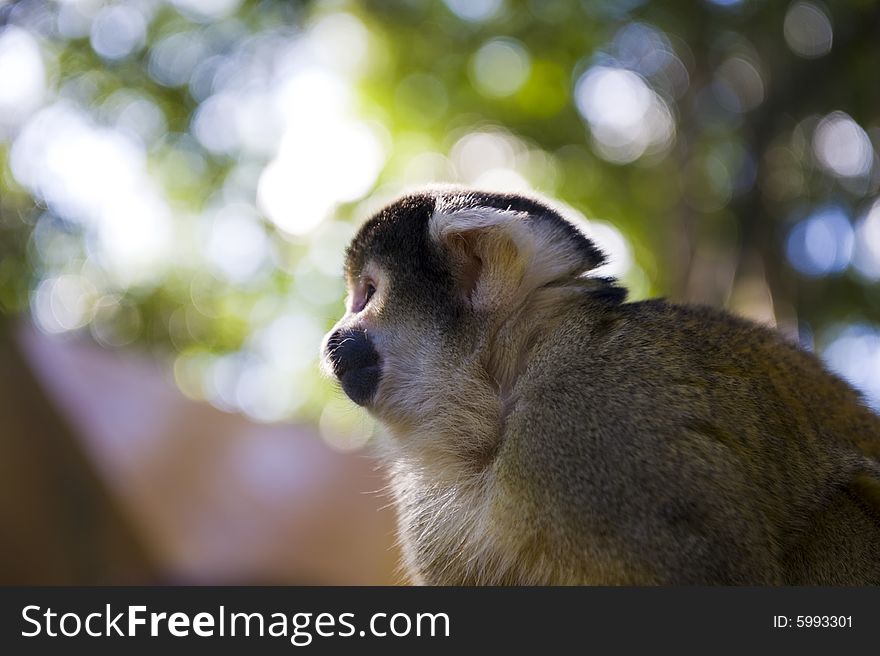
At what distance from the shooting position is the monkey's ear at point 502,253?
2289mm

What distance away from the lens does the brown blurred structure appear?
564 cm

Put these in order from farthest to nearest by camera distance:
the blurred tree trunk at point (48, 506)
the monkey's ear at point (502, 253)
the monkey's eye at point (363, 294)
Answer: the blurred tree trunk at point (48, 506) < the monkey's eye at point (363, 294) < the monkey's ear at point (502, 253)

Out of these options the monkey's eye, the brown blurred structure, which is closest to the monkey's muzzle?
the monkey's eye

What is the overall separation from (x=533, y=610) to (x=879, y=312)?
679 centimetres

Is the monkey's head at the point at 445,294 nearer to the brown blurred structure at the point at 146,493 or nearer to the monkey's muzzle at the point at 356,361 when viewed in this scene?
the monkey's muzzle at the point at 356,361

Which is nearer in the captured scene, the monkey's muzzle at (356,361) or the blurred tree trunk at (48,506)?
the monkey's muzzle at (356,361)

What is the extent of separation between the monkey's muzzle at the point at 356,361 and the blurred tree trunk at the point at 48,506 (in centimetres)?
376

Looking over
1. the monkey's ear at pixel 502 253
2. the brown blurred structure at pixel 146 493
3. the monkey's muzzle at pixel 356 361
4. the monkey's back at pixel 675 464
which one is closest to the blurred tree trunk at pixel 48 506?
the brown blurred structure at pixel 146 493

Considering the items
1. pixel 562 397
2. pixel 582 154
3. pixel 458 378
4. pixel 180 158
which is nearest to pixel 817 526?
A: pixel 562 397

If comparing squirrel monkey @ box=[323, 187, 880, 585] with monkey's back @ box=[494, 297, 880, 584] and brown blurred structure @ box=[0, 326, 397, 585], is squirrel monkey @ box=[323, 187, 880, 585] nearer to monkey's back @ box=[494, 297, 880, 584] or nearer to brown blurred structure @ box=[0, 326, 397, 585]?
monkey's back @ box=[494, 297, 880, 584]

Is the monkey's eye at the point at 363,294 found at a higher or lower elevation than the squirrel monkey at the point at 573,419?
higher

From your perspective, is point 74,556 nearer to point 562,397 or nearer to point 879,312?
point 562,397

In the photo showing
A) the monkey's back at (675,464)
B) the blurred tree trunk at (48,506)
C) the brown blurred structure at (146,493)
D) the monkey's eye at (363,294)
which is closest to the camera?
the monkey's back at (675,464)

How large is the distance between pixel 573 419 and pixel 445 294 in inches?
21.4
